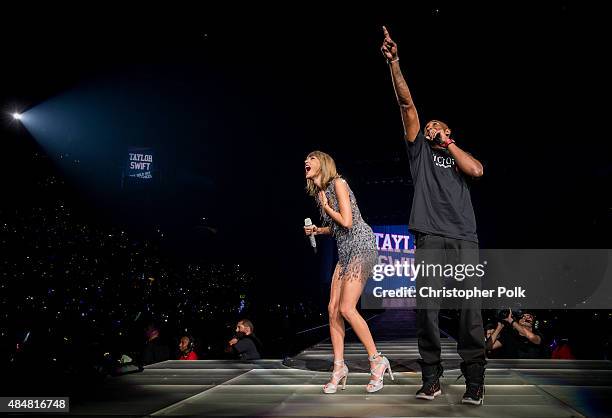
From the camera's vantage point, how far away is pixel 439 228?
317 centimetres

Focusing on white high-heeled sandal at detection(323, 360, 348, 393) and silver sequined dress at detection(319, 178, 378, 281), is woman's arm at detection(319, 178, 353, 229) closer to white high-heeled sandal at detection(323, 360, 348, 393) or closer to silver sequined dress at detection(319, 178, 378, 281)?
silver sequined dress at detection(319, 178, 378, 281)

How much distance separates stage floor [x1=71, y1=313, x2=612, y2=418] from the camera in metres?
2.77

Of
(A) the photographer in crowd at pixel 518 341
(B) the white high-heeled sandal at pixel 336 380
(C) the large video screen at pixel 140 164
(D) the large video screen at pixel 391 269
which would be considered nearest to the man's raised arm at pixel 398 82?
(B) the white high-heeled sandal at pixel 336 380

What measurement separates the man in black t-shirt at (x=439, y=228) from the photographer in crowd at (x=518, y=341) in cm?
358

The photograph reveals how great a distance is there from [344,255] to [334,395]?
0.87 m

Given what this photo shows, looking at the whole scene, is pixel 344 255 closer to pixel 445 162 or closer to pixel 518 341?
pixel 445 162

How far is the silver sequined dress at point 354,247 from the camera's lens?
3.53m

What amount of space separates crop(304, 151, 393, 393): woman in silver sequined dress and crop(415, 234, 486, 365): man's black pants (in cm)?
43

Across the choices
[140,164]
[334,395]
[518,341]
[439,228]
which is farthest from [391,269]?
[439,228]

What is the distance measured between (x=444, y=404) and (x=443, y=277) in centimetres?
70

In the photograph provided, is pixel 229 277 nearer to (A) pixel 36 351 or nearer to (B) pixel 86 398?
(A) pixel 36 351

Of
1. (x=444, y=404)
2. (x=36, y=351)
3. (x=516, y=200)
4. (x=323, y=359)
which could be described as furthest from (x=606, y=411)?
(x=516, y=200)

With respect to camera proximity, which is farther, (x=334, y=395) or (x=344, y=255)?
(x=344, y=255)

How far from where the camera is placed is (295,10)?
8141mm
